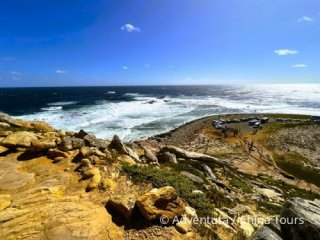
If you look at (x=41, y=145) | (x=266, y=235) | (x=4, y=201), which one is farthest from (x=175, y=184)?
(x=41, y=145)

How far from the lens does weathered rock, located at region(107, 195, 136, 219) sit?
663cm

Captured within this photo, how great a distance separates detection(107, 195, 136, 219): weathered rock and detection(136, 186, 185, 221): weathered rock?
344 mm

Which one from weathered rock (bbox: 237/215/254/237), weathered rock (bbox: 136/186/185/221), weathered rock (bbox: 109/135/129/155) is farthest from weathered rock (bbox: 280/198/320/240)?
weathered rock (bbox: 109/135/129/155)

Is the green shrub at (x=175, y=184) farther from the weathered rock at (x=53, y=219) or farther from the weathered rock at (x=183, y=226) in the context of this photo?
the weathered rock at (x=53, y=219)

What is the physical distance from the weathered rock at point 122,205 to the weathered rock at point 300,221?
157 inches

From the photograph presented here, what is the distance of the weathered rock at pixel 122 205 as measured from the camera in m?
6.63

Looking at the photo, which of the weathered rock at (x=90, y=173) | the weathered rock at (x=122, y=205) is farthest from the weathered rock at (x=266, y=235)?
the weathered rock at (x=90, y=173)

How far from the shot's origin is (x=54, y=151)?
11.0 metres

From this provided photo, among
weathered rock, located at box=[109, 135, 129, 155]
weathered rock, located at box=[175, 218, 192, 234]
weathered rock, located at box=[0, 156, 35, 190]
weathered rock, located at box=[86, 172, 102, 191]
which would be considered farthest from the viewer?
weathered rock, located at box=[109, 135, 129, 155]

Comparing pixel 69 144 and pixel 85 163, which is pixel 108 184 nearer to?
pixel 85 163

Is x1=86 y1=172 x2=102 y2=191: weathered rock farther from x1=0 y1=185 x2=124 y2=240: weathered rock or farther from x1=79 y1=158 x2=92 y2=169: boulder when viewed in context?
x1=79 y1=158 x2=92 y2=169: boulder

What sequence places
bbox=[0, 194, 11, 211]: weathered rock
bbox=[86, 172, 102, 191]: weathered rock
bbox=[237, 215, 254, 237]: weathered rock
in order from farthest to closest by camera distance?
bbox=[86, 172, 102, 191]: weathered rock → bbox=[237, 215, 254, 237]: weathered rock → bbox=[0, 194, 11, 211]: weathered rock

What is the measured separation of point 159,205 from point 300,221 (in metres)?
3.52

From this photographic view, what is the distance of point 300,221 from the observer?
5215 mm
